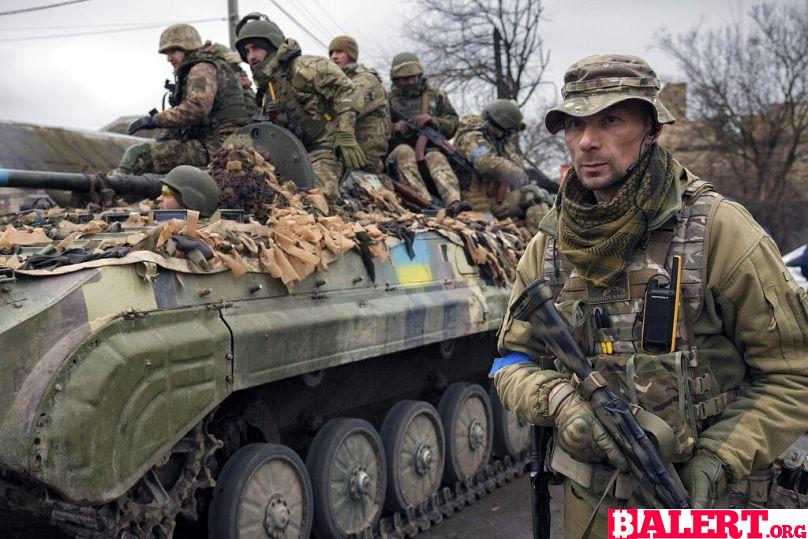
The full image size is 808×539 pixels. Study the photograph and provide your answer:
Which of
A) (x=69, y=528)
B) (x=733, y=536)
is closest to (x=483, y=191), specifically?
(x=69, y=528)

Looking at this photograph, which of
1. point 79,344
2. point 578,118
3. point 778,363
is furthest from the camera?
point 79,344

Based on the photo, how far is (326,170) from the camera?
6617 millimetres

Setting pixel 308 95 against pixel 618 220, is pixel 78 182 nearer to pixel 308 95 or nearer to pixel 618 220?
pixel 308 95

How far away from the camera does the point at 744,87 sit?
2570 cm

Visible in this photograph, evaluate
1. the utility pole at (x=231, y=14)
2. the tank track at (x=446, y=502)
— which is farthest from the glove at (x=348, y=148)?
the utility pole at (x=231, y=14)

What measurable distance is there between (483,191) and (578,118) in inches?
229

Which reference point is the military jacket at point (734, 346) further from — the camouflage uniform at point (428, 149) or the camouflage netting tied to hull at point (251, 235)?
the camouflage uniform at point (428, 149)

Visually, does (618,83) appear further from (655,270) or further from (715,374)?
(715,374)

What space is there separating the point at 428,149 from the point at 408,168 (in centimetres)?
47

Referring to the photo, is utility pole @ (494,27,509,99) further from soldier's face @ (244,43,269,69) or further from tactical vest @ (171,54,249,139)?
tactical vest @ (171,54,249,139)

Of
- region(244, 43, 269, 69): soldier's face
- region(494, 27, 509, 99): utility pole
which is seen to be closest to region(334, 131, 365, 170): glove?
region(244, 43, 269, 69): soldier's face

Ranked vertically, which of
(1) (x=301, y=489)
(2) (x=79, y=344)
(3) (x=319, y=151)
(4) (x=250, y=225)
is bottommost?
(1) (x=301, y=489)

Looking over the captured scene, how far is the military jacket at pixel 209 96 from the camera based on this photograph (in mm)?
6262

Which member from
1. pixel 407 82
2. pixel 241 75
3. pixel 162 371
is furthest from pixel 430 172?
pixel 162 371
